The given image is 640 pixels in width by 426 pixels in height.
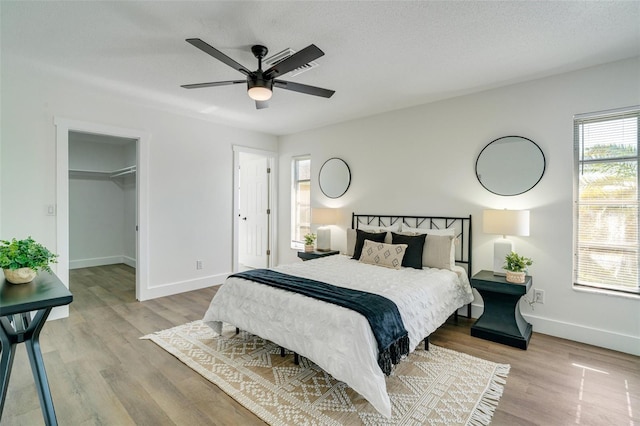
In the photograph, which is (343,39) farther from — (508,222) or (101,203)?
(101,203)

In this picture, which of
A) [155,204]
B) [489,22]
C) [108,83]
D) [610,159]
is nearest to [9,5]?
[108,83]

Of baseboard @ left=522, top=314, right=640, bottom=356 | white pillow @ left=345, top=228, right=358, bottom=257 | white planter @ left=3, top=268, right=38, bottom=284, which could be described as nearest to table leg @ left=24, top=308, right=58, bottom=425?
white planter @ left=3, top=268, right=38, bottom=284

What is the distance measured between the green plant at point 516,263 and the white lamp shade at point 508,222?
0.24 metres

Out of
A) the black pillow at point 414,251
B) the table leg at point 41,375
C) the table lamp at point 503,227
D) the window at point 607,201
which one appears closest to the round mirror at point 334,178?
the black pillow at point 414,251

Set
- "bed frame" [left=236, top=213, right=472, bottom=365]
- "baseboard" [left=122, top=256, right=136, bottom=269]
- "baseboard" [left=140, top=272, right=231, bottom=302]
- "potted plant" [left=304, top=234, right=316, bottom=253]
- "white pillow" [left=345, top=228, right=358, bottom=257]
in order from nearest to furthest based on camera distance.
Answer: "bed frame" [left=236, top=213, right=472, bottom=365], "white pillow" [left=345, top=228, right=358, bottom=257], "baseboard" [left=140, top=272, right=231, bottom=302], "potted plant" [left=304, top=234, right=316, bottom=253], "baseboard" [left=122, top=256, right=136, bottom=269]

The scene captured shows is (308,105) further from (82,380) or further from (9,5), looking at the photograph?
(82,380)

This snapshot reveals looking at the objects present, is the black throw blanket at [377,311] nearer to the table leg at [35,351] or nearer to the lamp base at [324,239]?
the table leg at [35,351]

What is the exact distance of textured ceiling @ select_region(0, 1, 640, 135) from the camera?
6.92 ft

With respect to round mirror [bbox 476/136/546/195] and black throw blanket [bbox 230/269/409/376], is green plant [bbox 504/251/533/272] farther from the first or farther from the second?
black throw blanket [bbox 230/269/409/376]

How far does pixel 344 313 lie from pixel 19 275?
74.2 inches

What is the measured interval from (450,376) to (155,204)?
4064 mm

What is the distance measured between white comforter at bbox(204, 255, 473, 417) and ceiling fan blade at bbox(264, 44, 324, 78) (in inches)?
67.8

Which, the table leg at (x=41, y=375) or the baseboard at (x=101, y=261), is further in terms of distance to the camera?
the baseboard at (x=101, y=261)

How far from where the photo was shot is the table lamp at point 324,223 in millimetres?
4723
